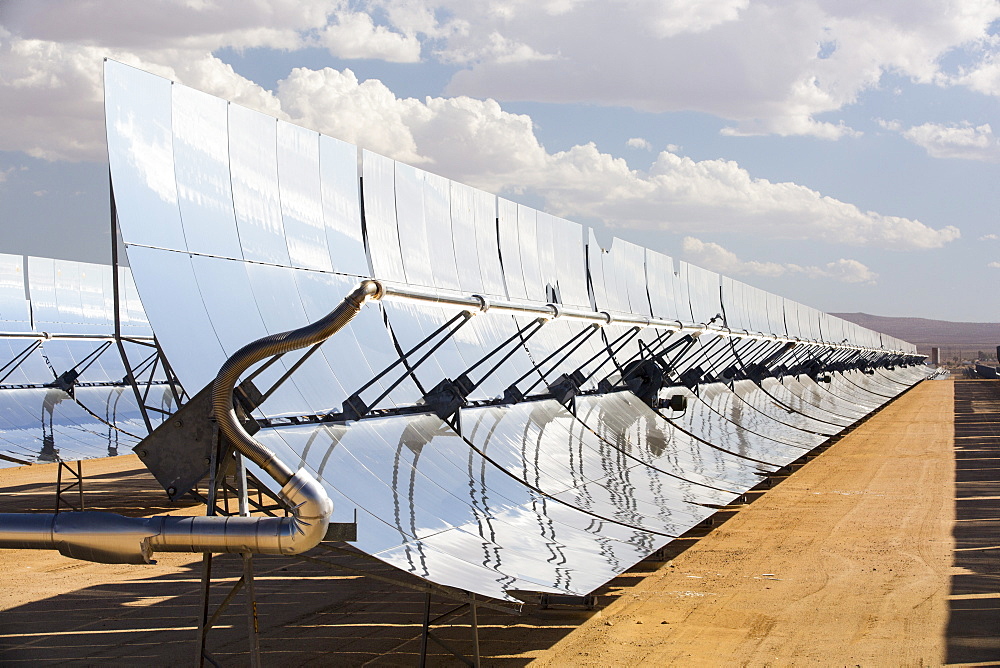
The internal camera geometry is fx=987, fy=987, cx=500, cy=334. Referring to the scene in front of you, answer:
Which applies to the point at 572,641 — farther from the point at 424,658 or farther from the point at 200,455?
the point at 200,455

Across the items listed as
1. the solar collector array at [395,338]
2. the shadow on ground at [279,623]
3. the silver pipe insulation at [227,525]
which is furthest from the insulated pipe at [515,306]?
the shadow on ground at [279,623]

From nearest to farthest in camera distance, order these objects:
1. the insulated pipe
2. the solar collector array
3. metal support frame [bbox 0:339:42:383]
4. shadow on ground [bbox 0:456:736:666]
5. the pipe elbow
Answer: the pipe elbow
the solar collector array
the insulated pipe
shadow on ground [bbox 0:456:736:666]
metal support frame [bbox 0:339:42:383]

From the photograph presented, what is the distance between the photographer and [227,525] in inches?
226

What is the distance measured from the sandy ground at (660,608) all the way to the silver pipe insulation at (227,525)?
76 centimetres

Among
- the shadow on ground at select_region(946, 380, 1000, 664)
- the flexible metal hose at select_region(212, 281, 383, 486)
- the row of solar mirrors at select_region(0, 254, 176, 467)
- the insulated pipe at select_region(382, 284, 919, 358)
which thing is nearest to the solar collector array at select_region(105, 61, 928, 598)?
the insulated pipe at select_region(382, 284, 919, 358)

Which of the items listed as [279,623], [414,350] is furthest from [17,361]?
[414,350]

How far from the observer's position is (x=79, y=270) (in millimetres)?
24844

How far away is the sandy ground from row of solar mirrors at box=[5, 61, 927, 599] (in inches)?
35.7

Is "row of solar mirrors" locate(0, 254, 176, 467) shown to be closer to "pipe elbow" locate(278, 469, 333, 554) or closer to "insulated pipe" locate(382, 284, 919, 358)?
"insulated pipe" locate(382, 284, 919, 358)

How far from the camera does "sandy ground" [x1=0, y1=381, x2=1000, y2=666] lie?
954cm

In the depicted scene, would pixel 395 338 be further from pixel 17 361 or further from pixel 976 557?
pixel 17 361

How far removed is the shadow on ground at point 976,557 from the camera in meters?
9.73

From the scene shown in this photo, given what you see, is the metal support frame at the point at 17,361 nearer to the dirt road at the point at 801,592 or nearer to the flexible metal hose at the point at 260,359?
the dirt road at the point at 801,592

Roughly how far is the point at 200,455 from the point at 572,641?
5.06 m
